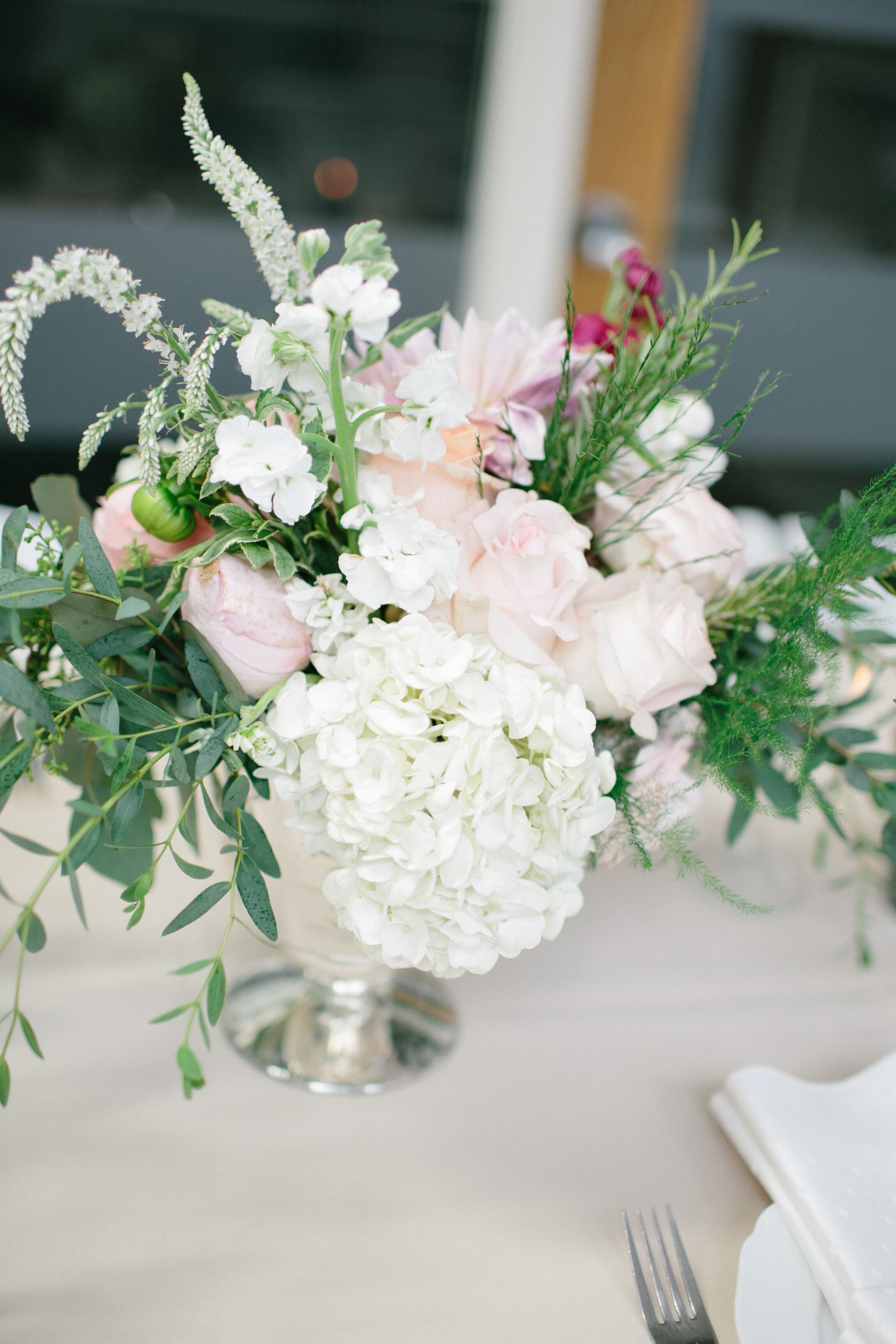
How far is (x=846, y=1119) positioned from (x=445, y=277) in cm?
241

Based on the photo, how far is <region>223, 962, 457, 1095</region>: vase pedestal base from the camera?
0.67 metres

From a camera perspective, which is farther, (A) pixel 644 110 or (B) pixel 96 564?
(A) pixel 644 110

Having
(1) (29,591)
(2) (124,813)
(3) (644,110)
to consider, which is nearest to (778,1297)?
(2) (124,813)

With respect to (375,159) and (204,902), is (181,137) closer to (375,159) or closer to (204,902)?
(375,159)

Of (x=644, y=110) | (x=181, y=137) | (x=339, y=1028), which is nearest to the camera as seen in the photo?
(x=339, y=1028)

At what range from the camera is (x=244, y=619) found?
51 cm

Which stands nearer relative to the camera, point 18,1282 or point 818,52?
point 18,1282

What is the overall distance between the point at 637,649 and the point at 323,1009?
0.38m

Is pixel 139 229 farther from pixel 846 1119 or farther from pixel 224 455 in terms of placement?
pixel 846 1119

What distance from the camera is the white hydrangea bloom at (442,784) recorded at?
0.48 m

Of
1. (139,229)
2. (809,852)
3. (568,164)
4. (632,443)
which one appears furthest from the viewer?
(568,164)

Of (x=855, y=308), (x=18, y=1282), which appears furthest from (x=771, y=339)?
(x=18, y=1282)

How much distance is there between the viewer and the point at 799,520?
27.3 inches

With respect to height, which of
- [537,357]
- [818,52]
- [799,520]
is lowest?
[799,520]
